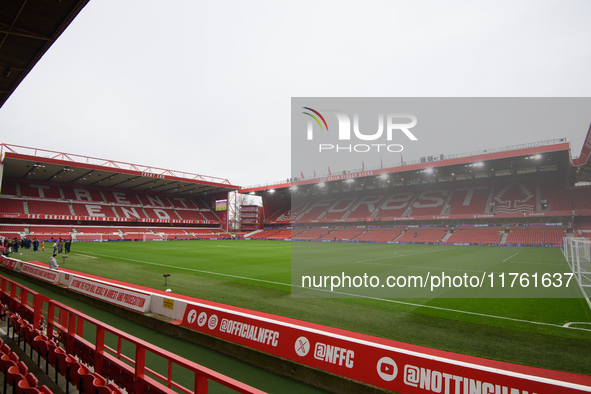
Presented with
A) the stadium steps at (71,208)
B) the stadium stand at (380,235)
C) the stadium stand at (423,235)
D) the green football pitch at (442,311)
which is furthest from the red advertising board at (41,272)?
the stadium stand at (423,235)

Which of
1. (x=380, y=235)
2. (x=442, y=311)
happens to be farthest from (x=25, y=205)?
(x=442, y=311)

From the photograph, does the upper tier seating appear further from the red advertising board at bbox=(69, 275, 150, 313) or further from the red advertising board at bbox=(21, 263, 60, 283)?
the red advertising board at bbox=(21, 263, 60, 283)

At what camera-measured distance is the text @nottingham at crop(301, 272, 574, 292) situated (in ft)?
42.7

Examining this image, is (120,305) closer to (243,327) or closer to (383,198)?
(243,327)

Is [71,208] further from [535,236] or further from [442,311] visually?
[535,236]

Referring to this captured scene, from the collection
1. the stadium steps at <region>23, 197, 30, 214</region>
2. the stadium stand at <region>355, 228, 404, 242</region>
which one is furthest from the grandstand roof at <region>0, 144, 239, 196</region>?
the stadium stand at <region>355, 228, 404, 242</region>

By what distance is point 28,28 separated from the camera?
7586 millimetres

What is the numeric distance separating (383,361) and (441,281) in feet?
37.2

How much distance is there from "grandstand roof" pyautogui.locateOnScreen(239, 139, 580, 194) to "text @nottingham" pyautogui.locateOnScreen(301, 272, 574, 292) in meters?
23.8

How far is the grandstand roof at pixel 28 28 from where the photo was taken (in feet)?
22.7

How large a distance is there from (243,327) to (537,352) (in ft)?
20.5

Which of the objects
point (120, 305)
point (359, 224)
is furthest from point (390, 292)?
point (359, 224)

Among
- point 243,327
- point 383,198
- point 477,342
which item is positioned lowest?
point 477,342

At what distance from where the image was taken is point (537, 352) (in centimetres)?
627
